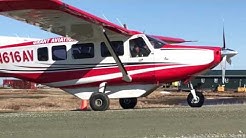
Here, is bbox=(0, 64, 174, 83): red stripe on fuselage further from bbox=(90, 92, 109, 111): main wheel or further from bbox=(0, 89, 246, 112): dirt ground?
bbox=(0, 89, 246, 112): dirt ground

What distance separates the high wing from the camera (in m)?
14.3

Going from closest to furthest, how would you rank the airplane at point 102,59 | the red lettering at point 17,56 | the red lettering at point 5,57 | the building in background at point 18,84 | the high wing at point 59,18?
the high wing at point 59,18, the airplane at point 102,59, the red lettering at point 17,56, the red lettering at point 5,57, the building in background at point 18,84

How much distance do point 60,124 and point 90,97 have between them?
227 inches

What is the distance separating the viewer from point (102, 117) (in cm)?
1184

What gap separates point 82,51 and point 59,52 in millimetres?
1051

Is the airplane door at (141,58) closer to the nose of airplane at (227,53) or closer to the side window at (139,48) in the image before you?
the side window at (139,48)

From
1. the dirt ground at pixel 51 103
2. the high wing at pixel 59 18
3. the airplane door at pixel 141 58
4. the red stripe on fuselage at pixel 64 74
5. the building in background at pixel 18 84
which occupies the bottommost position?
the building in background at pixel 18 84

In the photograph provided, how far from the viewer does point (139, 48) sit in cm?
1711

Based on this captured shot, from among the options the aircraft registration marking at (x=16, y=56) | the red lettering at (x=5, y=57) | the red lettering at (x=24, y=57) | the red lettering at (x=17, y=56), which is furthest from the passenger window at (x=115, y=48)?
the red lettering at (x=5, y=57)

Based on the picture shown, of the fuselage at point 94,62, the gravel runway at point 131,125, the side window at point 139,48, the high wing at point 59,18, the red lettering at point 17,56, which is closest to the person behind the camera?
the gravel runway at point 131,125

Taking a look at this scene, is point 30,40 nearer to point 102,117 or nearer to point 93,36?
point 93,36

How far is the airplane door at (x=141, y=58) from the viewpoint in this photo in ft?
55.3

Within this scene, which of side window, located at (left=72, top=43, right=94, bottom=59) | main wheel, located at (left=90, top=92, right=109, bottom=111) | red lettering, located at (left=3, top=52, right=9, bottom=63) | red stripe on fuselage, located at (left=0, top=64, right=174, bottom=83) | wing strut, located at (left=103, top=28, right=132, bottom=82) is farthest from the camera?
red lettering, located at (left=3, top=52, right=9, bottom=63)

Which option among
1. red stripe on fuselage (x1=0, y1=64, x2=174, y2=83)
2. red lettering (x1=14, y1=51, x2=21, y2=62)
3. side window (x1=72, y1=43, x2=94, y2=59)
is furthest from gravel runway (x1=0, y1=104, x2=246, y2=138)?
red lettering (x1=14, y1=51, x2=21, y2=62)
